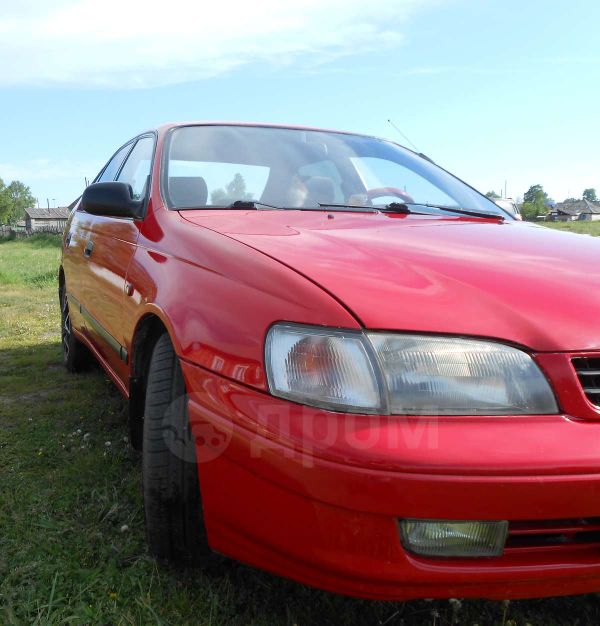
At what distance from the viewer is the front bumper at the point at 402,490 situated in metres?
1.20

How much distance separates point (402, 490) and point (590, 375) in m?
0.48

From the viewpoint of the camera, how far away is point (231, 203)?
7.83ft

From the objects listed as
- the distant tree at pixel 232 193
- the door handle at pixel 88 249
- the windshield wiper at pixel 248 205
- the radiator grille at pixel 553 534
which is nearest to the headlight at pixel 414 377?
the radiator grille at pixel 553 534

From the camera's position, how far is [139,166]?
3025mm

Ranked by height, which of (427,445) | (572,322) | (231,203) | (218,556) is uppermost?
(231,203)

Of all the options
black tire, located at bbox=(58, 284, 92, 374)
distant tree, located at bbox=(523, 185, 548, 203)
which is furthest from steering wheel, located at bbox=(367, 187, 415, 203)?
distant tree, located at bbox=(523, 185, 548, 203)

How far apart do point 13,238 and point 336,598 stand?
48866 millimetres

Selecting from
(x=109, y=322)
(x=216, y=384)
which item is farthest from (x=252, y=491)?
(x=109, y=322)

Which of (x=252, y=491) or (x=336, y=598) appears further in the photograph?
(x=336, y=598)

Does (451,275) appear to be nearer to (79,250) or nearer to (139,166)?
(139,166)

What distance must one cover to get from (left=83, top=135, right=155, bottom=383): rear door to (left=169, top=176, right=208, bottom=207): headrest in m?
0.14

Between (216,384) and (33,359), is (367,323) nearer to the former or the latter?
(216,384)

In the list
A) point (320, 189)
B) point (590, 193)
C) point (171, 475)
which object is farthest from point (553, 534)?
point (590, 193)

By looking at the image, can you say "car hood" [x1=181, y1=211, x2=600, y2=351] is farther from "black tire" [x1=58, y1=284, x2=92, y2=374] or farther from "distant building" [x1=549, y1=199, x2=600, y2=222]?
"distant building" [x1=549, y1=199, x2=600, y2=222]
